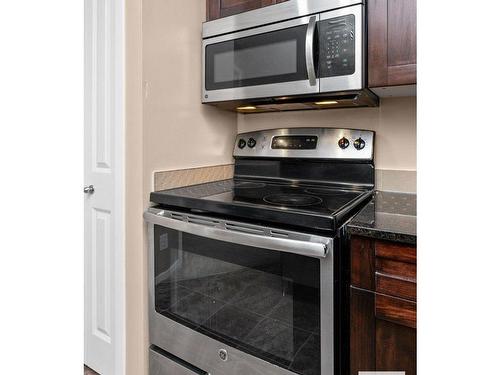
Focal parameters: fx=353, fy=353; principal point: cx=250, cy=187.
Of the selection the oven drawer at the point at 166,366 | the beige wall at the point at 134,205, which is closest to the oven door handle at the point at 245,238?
the beige wall at the point at 134,205

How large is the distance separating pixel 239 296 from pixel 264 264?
0.18m

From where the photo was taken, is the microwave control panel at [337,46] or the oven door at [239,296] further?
the microwave control panel at [337,46]

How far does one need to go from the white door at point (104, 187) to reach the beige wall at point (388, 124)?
0.94 m

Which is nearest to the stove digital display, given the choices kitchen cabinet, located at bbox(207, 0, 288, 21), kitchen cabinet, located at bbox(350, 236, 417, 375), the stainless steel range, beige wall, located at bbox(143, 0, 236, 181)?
the stainless steel range

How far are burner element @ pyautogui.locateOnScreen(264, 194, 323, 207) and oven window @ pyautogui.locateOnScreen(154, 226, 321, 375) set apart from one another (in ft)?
0.63

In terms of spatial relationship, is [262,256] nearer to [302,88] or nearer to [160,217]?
[160,217]

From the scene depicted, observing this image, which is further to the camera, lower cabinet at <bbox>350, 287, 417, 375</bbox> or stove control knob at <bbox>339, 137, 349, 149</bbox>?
stove control knob at <bbox>339, 137, 349, 149</bbox>

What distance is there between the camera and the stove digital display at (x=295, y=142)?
166 cm

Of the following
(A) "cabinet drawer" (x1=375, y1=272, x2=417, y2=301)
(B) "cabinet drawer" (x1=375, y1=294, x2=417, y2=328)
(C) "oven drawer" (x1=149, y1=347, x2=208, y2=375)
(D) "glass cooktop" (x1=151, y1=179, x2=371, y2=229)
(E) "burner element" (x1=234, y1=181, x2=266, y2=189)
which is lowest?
(C) "oven drawer" (x1=149, y1=347, x2=208, y2=375)

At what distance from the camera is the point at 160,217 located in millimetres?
1404

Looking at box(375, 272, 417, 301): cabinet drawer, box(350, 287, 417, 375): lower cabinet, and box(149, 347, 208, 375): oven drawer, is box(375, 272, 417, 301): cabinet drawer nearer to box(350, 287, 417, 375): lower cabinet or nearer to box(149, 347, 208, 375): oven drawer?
box(350, 287, 417, 375): lower cabinet

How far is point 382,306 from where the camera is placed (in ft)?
3.23

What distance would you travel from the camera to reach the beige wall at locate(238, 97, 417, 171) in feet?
4.85

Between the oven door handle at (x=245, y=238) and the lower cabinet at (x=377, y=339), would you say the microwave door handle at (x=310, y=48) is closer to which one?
the oven door handle at (x=245, y=238)
